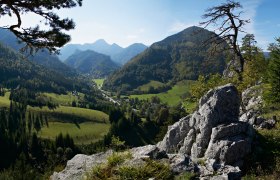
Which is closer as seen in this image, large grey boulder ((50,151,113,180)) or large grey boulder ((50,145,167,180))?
large grey boulder ((50,145,167,180))

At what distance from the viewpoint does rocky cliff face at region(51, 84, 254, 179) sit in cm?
1568

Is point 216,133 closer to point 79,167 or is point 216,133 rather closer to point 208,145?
point 208,145

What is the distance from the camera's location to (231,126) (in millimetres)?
23219

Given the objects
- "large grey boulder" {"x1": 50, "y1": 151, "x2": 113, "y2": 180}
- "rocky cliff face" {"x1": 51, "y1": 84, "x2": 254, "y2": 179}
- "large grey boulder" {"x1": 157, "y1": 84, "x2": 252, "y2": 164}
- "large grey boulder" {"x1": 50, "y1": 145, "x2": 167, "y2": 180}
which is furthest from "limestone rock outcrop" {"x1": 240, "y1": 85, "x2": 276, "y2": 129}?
"large grey boulder" {"x1": 50, "y1": 151, "x2": 113, "y2": 180}

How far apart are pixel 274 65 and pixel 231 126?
29.8 metres

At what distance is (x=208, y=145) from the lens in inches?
923

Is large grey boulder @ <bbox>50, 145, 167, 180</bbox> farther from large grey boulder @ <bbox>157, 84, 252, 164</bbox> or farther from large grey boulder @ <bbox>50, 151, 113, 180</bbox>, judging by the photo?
large grey boulder @ <bbox>157, 84, 252, 164</bbox>

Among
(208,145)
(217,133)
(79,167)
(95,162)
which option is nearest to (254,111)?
(217,133)

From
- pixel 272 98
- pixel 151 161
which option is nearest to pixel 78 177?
pixel 151 161

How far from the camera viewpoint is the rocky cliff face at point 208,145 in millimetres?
15680

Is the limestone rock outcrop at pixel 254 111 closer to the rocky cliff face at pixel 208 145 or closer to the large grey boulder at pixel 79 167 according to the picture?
the rocky cliff face at pixel 208 145

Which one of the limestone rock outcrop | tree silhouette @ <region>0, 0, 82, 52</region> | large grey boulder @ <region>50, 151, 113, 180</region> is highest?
tree silhouette @ <region>0, 0, 82, 52</region>

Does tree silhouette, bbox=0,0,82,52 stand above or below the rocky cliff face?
above

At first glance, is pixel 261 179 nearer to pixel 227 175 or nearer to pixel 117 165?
pixel 227 175
